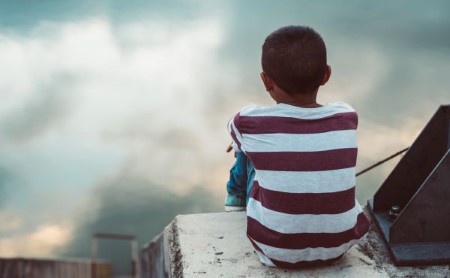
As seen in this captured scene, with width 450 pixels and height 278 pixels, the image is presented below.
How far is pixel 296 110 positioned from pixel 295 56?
0.77 ft

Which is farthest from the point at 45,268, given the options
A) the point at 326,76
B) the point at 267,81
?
the point at 326,76

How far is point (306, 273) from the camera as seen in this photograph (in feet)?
8.30

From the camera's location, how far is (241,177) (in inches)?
115

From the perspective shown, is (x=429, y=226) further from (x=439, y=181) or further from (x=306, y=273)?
(x=306, y=273)

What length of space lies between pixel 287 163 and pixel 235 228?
749mm

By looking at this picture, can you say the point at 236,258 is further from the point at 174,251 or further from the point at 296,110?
the point at 296,110

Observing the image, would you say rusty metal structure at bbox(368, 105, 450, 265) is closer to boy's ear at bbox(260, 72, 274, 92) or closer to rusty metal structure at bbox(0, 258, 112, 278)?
boy's ear at bbox(260, 72, 274, 92)

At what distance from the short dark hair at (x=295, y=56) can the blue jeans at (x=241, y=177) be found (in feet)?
1.94

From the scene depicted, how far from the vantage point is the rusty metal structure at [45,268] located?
17844 millimetres

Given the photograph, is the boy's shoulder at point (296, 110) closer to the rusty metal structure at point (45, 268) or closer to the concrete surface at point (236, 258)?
the concrete surface at point (236, 258)

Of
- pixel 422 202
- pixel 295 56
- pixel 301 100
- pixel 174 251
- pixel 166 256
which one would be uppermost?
pixel 295 56

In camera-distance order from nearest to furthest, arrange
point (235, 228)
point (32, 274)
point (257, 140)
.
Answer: point (257, 140) → point (235, 228) → point (32, 274)

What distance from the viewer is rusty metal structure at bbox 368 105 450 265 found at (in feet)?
8.82

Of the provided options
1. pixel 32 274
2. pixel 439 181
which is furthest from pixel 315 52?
pixel 32 274
